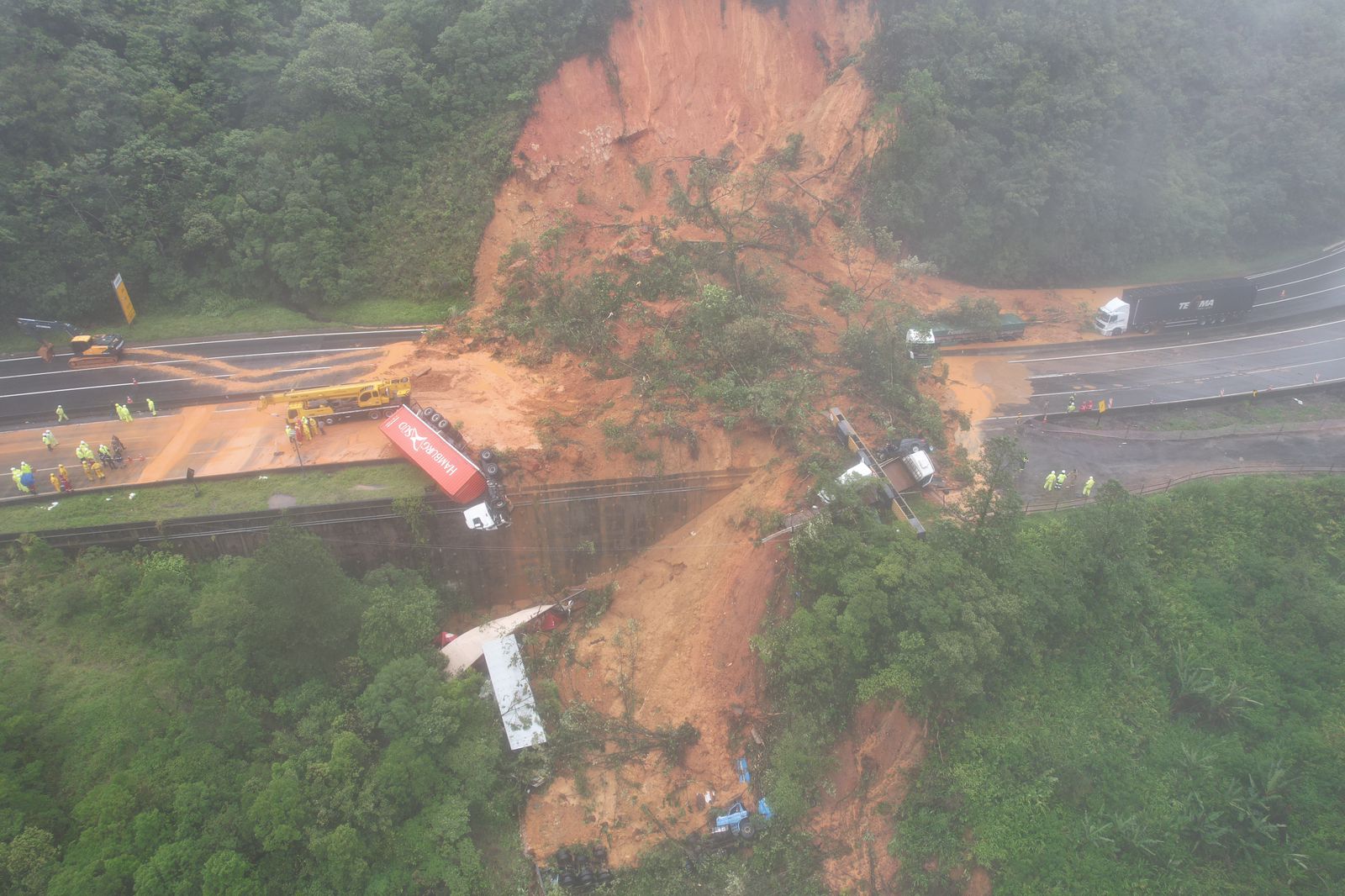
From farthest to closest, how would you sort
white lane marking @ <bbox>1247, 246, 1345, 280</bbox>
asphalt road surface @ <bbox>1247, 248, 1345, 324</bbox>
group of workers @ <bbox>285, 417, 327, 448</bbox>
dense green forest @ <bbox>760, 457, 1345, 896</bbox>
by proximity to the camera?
white lane marking @ <bbox>1247, 246, 1345, 280</bbox>, asphalt road surface @ <bbox>1247, 248, 1345, 324</bbox>, group of workers @ <bbox>285, 417, 327, 448</bbox>, dense green forest @ <bbox>760, 457, 1345, 896</bbox>

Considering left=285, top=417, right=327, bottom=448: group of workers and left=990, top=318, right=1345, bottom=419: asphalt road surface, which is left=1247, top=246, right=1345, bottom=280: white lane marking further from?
left=285, top=417, right=327, bottom=448: group of workers

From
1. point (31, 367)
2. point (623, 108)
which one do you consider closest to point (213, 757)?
point (31, 367)

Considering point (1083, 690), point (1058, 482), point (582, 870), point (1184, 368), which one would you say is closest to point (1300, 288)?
point (1184, 368)

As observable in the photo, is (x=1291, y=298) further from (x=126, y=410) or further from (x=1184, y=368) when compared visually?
(x=126, y=410)

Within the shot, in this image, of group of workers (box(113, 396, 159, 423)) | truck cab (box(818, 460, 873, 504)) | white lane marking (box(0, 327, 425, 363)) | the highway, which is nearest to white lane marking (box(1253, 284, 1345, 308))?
the highway

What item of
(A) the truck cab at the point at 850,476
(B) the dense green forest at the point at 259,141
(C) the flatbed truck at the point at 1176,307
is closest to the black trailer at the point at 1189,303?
(C) the flatbed truck at the point at 1176,307

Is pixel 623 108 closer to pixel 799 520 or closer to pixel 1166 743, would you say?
pixel 799 520
